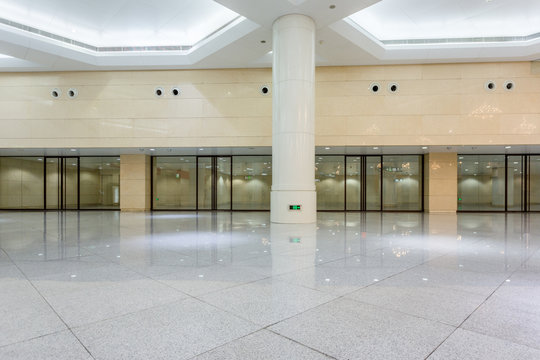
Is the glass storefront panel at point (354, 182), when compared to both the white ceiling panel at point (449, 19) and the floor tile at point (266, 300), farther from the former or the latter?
the floor tile at point (266, 300)

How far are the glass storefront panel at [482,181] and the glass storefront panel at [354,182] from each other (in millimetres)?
6822

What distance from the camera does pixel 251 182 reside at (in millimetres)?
21578

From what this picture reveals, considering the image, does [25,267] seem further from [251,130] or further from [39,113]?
[39,113]

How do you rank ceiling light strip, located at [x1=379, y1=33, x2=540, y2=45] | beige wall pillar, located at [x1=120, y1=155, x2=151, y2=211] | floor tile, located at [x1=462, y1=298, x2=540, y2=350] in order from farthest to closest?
beige wall pillar, located at [x1=120, y1=155, x2=151, y2=211]
ceiling light strip, located at [x1=379, y1=33, x2=540, y2=45]
floor tile, located at [x1=462, y1=298, x2=540, y2=350]

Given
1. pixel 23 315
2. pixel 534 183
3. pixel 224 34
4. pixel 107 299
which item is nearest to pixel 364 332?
pixel 107 299

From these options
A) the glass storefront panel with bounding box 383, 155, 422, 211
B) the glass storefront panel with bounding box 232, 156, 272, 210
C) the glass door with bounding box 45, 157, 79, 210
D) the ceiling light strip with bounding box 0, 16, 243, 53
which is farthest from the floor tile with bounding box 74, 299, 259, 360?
the glass door with bounding box 45, 157, 79, 210

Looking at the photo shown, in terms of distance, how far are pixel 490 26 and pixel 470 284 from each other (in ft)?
55.4

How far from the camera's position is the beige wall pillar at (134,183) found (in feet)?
66.4

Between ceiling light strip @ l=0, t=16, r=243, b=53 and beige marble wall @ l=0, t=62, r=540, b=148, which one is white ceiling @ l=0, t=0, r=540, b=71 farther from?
beige marble wall @ l=0, t=62, r=540, b=148

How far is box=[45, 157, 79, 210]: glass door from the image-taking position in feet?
72.2

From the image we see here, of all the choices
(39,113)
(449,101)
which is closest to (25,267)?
(39,113)

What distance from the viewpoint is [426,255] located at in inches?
238

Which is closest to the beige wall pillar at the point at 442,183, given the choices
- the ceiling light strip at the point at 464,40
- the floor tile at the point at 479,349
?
the ceiling light strip at the point at 464,40

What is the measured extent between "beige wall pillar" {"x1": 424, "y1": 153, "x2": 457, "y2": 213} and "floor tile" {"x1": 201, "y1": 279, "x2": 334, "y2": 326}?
1811cm
